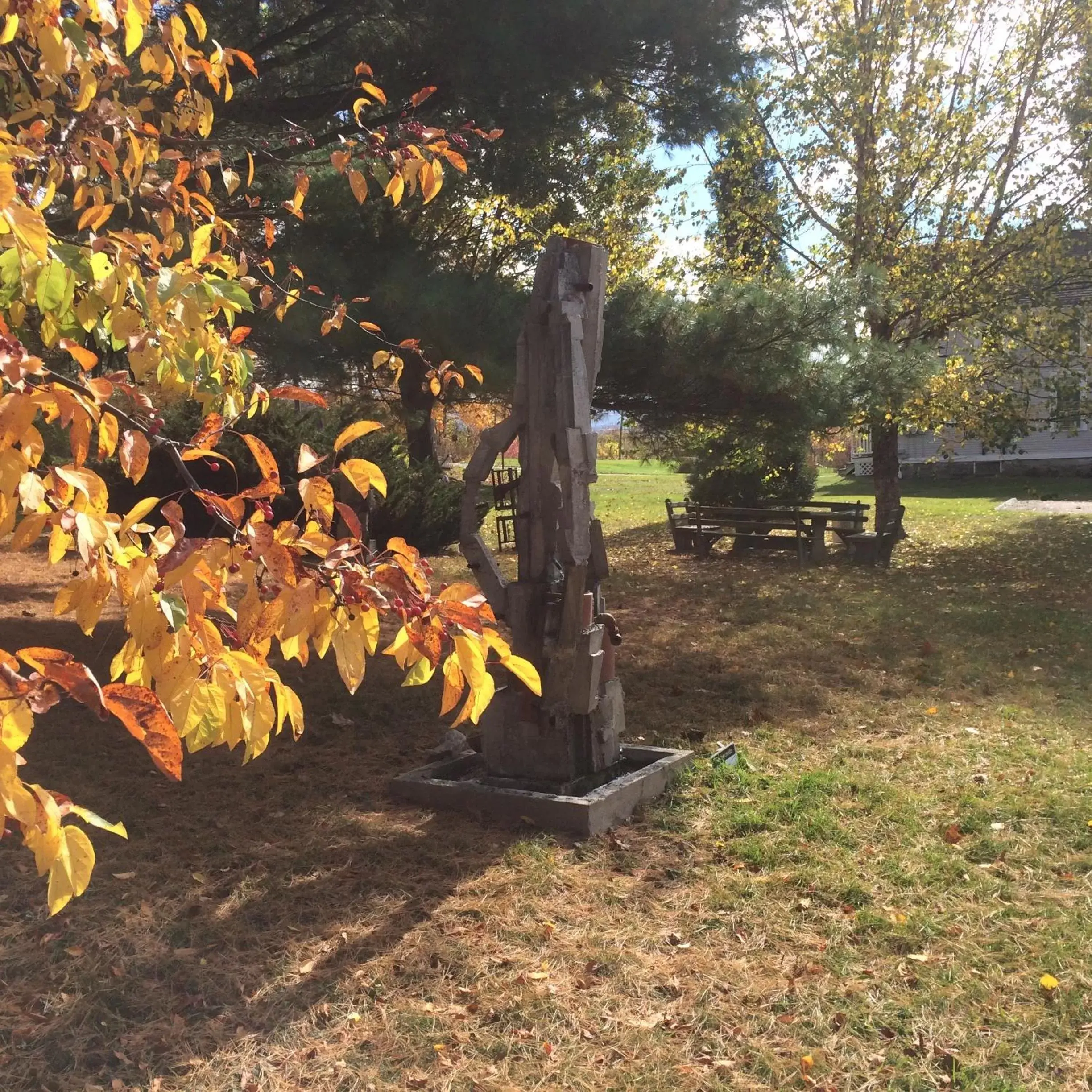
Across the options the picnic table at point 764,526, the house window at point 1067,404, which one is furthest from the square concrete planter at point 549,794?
the house window at point 1067,404

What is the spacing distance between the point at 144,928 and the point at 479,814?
4.90 feet

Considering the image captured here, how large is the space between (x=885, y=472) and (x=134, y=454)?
13.6 m

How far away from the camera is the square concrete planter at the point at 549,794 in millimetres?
4301

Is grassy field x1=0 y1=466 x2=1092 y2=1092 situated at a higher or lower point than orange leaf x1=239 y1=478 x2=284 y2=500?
lower

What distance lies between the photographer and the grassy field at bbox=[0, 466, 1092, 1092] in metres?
2.76

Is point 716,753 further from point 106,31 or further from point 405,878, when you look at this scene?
point 106,31

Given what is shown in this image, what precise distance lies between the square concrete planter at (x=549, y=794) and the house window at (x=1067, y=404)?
32.1 feet

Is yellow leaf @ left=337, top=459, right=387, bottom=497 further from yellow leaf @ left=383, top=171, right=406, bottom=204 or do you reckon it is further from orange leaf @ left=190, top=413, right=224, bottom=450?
yellow leaf @ left=383, top=171, right=406, bottom=204

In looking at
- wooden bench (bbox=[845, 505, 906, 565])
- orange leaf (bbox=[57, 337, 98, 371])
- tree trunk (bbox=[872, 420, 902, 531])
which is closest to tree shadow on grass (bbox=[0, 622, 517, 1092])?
orange leaf (bbox=[57, 337, 98, 371])

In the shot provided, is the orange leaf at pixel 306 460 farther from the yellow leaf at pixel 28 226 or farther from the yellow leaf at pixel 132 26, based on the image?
the yellow leaf at pixel 132 26

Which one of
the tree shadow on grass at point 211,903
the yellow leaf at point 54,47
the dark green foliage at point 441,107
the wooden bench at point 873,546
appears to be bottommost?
the tree shadow on grass at point 211,903

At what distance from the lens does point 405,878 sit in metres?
3.90

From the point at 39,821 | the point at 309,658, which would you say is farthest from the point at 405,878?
the point at 309,658

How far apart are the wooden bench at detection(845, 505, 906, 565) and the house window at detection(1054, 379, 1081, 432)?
87.2 inches
